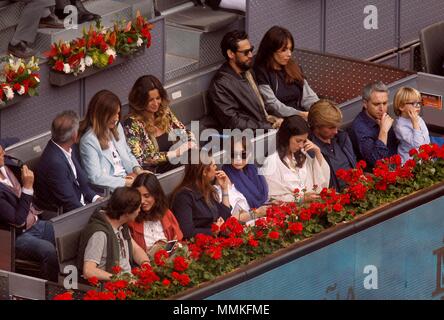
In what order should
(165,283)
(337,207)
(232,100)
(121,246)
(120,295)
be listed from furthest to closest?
(232,100)
(121,246)
(337,207)
(165,283)
(120,295)

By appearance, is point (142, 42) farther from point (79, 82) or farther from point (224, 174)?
point (224, 174)

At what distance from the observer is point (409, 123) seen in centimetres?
1423

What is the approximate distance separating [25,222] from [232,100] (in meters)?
2.80

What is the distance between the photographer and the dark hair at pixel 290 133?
1330 cm

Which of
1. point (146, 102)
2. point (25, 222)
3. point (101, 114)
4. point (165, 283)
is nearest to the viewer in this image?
point (165, 283)

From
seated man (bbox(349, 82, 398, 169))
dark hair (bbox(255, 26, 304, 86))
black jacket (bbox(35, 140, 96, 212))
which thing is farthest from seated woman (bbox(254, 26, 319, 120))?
black jacket (bbox(35, 140, 96, 212))

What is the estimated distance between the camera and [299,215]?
1167 centimetres

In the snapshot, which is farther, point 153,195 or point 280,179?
point 280,179

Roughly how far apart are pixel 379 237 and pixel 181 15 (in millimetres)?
4764

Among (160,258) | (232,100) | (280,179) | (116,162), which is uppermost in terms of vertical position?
(160,258)

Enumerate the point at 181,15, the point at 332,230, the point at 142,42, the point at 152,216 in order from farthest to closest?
the point at 181,15
the point at 142,42
the point at 152,216
the point at 332,230

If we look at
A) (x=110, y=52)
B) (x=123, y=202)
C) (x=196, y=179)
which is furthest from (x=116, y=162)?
(x=110, y=52)

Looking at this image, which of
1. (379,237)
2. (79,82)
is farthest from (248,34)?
(379,237)

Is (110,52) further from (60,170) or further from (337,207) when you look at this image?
(337,207)
